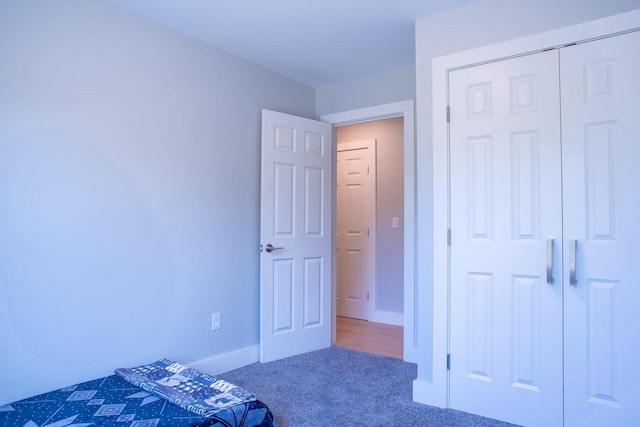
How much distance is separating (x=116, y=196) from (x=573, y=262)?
101 inches

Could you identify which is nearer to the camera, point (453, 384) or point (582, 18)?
point (582, 18)

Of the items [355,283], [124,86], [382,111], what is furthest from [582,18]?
[355,283]

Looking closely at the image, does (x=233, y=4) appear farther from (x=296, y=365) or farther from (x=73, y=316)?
(x=296, y=365)

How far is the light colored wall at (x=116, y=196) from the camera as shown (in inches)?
78.3

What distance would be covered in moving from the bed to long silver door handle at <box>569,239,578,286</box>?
168 cm

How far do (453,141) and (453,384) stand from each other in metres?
1.45

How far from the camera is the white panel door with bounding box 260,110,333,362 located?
3.20 m

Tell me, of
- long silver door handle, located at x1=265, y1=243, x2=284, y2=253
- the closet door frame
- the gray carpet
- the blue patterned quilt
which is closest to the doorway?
the gray carpet

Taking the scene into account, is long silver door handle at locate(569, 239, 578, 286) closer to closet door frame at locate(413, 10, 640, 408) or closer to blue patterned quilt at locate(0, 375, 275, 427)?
closet door frame at locate(413, 10, 640, 408)

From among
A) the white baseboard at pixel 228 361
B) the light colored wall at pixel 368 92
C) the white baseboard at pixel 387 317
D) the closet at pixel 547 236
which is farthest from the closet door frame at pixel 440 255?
the white baseboard at pixel 387 317

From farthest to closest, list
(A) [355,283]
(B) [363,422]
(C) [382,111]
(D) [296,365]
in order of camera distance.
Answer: (A) [355,283], (C) [382,111], (D) [296,365], (B) [363,422]

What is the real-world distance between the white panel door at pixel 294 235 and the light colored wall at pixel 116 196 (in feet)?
0.44

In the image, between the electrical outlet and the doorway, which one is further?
the doorway

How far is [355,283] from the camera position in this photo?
4.89 metres
